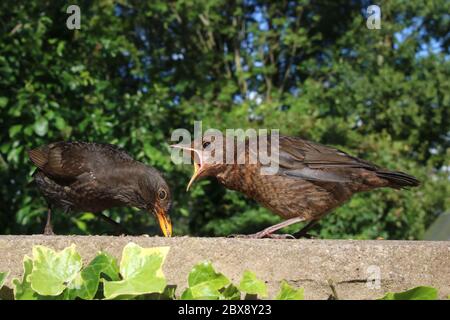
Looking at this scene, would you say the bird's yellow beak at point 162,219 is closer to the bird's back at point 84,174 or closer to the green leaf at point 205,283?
the bird's back at point 84,174

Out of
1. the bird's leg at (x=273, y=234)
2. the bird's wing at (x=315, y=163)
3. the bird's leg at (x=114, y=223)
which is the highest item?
the bird's wing at (x=315, y=163)

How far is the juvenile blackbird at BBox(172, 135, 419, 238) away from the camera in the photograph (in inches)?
148

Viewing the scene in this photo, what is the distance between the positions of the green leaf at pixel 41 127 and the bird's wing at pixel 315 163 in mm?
2481

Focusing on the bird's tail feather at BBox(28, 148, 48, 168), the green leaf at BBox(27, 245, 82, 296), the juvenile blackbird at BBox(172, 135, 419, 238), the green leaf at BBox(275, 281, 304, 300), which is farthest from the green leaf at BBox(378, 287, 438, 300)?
the bird's tail feather at BBox(28, 148, 48, 168)

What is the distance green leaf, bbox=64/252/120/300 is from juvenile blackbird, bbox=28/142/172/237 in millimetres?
2098

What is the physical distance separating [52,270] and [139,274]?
264mm

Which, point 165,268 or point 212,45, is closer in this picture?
point 165,268

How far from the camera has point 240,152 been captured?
3.87 metres

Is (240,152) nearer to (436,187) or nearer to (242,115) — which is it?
(242,115)

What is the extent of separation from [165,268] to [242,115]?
22.7 ft

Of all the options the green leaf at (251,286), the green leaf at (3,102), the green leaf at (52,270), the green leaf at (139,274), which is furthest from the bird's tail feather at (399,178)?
the green leaf at (3,102)

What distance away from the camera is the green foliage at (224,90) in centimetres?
614

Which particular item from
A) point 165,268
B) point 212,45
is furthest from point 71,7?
point 212,45

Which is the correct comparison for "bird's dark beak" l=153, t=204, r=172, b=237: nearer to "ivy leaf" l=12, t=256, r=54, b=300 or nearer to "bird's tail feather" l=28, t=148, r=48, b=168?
"bird's tail feather" l=28, t=148, r=48, b=168
